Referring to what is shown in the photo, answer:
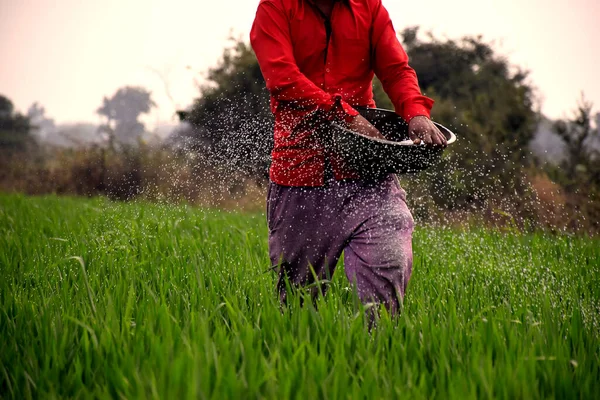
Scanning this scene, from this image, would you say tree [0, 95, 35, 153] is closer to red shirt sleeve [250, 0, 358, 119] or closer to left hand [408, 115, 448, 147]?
red shirt sleeve [250, 0, 358, 119]

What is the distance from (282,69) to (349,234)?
0.79 meters

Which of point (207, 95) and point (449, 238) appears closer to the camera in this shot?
point (449, 238)

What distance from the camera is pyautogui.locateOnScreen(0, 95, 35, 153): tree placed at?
30.5m

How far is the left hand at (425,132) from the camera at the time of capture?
2449 mm

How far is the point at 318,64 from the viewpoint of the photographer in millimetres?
2818

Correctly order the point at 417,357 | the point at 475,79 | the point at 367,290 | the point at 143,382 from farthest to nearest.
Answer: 1. the point at 475,79
2. the point at 367,290
3. the point at 417,357
4. the point at 143,382

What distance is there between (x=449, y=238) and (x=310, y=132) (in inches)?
111

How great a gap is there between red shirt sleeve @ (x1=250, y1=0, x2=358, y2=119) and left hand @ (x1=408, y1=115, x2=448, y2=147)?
268mm

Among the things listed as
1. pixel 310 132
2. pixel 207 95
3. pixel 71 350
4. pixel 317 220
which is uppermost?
pixel 207 95

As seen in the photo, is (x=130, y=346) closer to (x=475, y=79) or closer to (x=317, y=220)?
(x=317, y=220)

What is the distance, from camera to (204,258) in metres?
4.04

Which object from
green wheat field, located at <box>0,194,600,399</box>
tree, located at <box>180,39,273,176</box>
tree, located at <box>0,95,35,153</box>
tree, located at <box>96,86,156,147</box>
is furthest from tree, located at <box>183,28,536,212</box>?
tree, located at <box>96,86,156,147</box>

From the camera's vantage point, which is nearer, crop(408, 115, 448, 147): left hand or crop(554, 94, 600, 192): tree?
crop(408, 115, 448, 147): left hand

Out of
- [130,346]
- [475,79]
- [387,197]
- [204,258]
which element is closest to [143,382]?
[130,346]
